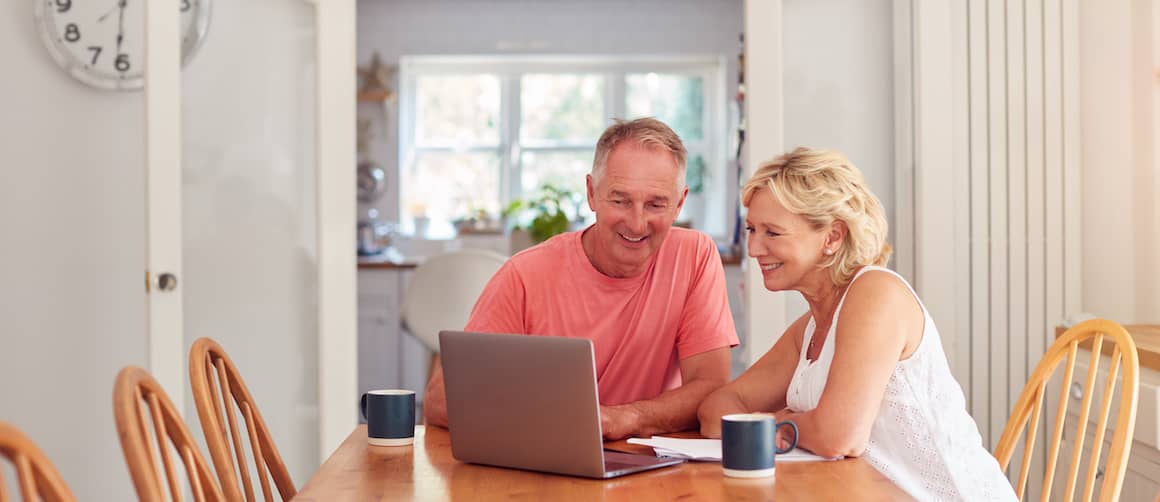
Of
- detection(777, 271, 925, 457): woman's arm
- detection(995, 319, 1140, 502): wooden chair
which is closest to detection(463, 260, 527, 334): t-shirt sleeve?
detection(777, 271, 925, 457): woman's arm

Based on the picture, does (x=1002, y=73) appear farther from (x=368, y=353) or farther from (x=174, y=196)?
(x=368, y=353)

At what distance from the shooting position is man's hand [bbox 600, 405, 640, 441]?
1.87 metres

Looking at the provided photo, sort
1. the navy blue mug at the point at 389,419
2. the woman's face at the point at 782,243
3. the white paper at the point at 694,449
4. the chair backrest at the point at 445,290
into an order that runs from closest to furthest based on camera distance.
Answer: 1. the white paper at the point at 694,449
2. the navy blue mug at the point at 389,419
3. the woman's face at the point at 782,243
4. the chair backrest at the point at 445,290

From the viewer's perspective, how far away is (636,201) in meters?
2.15

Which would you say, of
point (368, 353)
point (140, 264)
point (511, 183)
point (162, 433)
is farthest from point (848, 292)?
point (511, 183)

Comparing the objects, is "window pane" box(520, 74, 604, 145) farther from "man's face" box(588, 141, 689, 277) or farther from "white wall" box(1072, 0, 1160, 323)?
"man's face" box(588, 141, 689, 277)

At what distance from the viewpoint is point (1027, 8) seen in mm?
3307

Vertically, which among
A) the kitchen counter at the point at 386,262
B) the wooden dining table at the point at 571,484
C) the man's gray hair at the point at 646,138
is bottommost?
the wooden dining table at the point at 571,484

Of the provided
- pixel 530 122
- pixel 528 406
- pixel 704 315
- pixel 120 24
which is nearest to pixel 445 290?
pixel 120 24

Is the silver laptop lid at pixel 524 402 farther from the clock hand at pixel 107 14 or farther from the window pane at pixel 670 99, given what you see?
the window pane at pixel 670 99

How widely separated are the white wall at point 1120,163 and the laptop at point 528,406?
2.10 m

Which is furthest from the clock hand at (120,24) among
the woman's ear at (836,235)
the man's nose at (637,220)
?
the woman's ear at (836,235)

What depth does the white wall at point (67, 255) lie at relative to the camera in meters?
3.43

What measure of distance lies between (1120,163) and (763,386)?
171 centimetres
